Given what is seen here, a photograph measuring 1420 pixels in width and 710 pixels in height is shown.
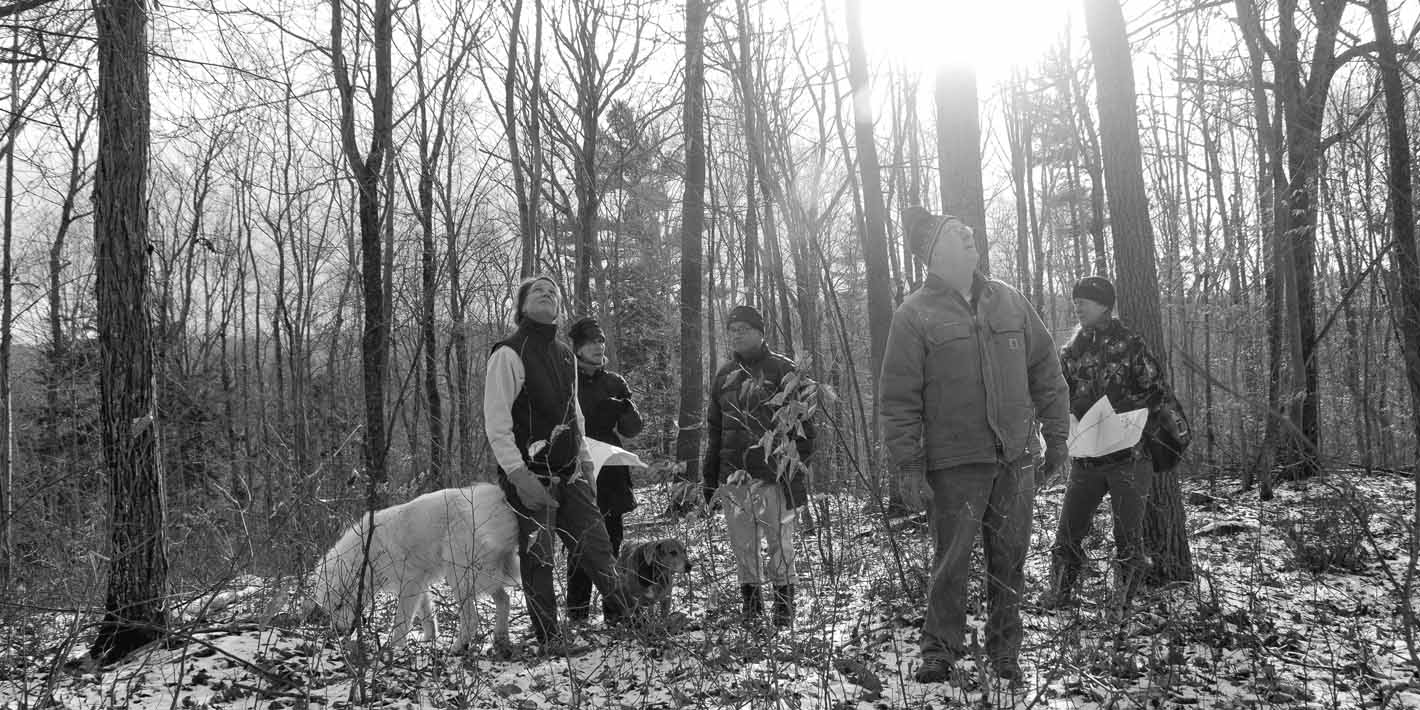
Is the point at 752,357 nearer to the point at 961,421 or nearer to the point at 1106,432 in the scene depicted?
the point at 961,421

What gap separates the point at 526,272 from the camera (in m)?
14.4

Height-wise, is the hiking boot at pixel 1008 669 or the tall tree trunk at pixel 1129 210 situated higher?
the tall tree trunk at pixel 1129 210

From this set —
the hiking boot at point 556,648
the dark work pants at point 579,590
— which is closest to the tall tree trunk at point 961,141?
the dark work pants at point 579,590

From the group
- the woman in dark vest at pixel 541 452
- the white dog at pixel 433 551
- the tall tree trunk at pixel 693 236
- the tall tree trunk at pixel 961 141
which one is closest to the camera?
the woman in dark vest at pixel 541 452

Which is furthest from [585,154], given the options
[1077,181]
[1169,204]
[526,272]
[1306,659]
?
[1077,181]

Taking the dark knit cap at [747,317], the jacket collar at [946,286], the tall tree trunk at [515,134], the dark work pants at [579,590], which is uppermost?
the tall tree trunk at [515,134]

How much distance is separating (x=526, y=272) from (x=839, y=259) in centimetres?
1193

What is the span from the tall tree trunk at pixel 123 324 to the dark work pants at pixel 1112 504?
15.3 feet

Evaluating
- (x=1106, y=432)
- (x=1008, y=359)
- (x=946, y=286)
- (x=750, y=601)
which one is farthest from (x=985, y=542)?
(x=750, y=601)

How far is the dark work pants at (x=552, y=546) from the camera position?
14.7 ft

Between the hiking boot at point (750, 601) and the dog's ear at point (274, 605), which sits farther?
the hiking boot at point (750, 601)

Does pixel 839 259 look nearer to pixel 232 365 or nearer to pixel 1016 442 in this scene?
pixel 1016 442

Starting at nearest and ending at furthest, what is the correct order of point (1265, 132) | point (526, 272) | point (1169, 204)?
point (1265, 132) < point (526, 272) < point (1169, 204)

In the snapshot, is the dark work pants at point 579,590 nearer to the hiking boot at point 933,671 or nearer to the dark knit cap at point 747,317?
the dark knit cap at point 747,317
